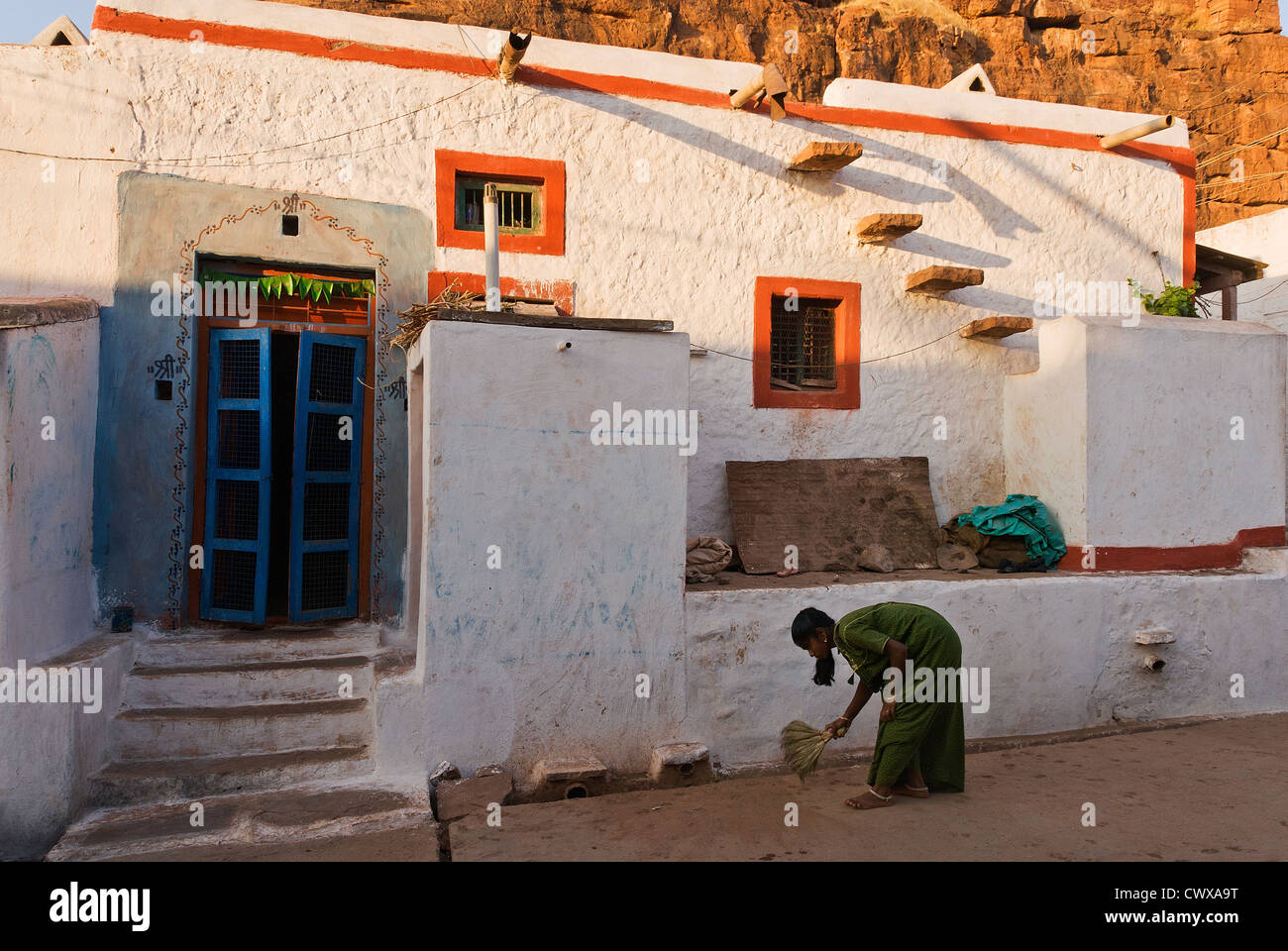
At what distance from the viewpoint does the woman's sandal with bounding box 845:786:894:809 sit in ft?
16.0

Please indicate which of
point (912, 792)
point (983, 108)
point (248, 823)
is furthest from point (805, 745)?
point (983, 108)

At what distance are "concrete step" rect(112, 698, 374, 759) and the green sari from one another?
2.97m

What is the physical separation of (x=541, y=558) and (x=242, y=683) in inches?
80.0

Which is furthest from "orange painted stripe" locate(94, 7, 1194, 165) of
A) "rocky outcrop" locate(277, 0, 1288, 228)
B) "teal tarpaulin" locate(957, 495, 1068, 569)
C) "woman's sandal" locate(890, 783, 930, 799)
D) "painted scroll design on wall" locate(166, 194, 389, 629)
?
"rocky outcrop" locate(277, 0, 1288, 228)

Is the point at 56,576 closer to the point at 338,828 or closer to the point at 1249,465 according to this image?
the point at 338,828

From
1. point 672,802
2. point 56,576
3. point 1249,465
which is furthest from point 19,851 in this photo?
point 1249,465

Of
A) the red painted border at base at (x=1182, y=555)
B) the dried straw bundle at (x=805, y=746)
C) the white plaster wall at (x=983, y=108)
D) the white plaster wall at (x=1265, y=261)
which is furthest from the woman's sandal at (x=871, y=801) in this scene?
the white plaster wall at (x=1265, y=261)

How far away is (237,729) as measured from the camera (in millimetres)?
5375

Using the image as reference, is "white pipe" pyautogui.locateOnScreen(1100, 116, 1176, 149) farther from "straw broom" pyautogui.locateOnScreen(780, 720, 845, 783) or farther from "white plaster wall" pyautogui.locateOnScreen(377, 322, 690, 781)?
"straw broom" pyautogui.locateOnScreen(780, 720, 845, 783)

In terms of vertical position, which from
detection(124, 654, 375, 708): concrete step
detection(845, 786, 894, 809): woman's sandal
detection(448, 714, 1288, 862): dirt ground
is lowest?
detection(448, 714, 1288, 862): dirt ground

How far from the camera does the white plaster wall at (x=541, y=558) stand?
5336mm

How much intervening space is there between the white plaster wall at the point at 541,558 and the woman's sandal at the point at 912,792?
142 centimetres

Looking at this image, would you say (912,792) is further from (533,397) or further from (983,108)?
(983,108)

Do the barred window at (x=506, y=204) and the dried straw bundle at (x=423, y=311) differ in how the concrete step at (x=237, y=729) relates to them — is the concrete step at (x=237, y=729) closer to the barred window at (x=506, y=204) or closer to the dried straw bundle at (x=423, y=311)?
the dried straw bundle at (x=423, y=311)
